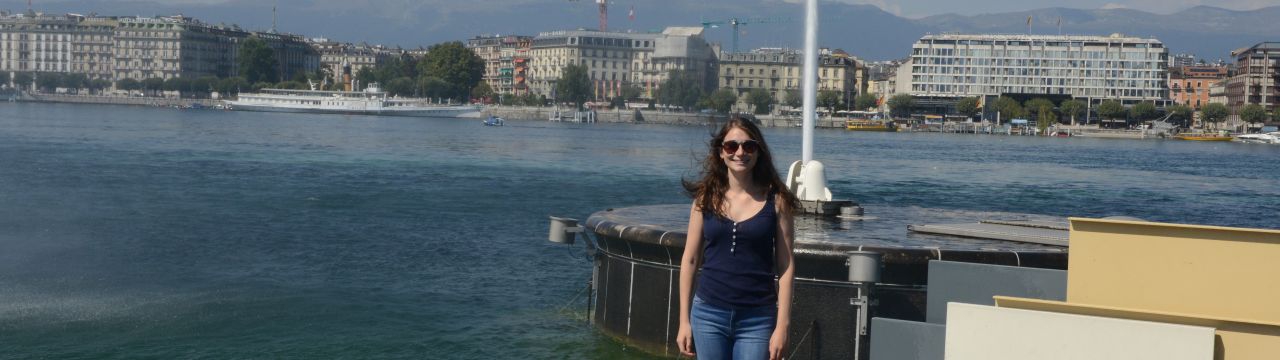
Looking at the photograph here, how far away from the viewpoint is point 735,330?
20.8 ft

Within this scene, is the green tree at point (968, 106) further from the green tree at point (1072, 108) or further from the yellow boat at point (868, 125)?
the green tree at point (1072, 108)

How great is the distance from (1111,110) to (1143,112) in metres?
4.24

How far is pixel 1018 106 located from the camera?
198m

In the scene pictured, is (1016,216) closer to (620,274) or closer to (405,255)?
(620,274)

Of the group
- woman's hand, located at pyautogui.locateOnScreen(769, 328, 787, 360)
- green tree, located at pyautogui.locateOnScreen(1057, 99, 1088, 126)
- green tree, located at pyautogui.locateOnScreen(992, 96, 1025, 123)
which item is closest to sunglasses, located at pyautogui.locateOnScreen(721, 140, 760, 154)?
woman's hand, located at pyautogui.locateOnScreen(769, 328, 787, 360)

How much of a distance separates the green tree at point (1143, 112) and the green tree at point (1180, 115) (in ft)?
7.26

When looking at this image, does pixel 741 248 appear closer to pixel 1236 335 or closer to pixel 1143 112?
pixel 1236 335

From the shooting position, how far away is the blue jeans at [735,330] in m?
6.33

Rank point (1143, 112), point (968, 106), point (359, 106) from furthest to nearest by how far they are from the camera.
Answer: point (968, 106), point (1143, 112), point (359, 106)

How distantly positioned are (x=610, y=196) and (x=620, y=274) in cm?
2920

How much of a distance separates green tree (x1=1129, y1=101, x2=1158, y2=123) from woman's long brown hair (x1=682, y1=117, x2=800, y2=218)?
195391 mm

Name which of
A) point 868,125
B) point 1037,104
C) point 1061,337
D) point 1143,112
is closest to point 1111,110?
point 1143,112

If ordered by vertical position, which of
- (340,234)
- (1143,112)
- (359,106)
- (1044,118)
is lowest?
(340,234)

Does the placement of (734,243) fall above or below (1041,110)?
below
